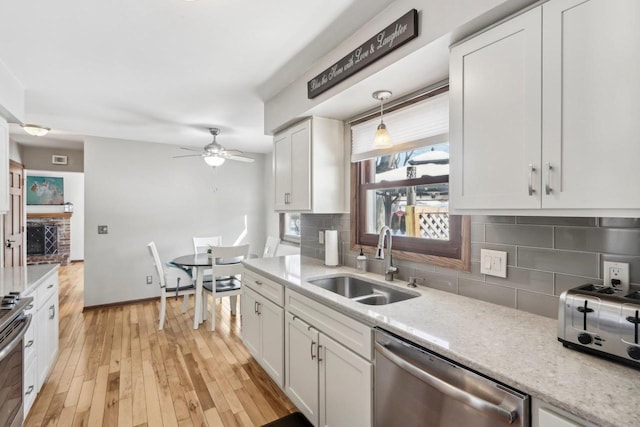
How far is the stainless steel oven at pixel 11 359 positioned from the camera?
1490 mm

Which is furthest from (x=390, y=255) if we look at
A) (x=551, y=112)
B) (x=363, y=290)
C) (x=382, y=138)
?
(x=551, y=112)

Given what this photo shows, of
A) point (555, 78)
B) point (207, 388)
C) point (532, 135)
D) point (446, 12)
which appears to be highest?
point (446, 12)

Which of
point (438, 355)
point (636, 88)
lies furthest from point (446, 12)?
point (438, 355)

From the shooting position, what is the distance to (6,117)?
2477 mm

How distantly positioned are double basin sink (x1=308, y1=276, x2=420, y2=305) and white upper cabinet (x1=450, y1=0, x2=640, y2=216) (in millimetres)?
762

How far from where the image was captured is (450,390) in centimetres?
106

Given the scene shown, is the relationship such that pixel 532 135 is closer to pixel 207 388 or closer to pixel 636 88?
pixel 636 88

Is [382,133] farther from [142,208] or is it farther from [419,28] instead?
[142,208]

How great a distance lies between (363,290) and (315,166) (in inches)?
40.3

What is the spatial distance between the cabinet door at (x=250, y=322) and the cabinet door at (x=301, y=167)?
0.87 metres

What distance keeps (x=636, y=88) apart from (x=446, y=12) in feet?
2.44

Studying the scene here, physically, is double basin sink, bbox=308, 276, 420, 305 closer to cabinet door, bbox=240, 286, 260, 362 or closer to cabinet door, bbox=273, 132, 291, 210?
cabinet door, bbox=240, 286, 260, 362

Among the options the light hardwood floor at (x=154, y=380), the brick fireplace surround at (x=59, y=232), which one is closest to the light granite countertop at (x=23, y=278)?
the light hardwood floor at (x=154, y=380)

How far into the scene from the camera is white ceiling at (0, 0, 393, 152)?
5.35ft
